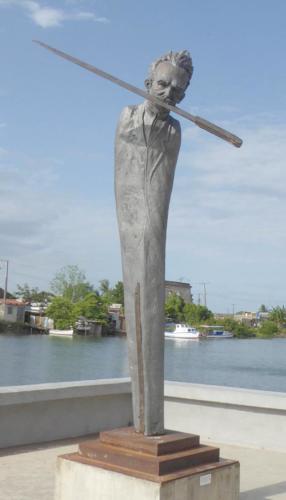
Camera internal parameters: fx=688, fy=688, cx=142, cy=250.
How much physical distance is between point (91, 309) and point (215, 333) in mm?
21475

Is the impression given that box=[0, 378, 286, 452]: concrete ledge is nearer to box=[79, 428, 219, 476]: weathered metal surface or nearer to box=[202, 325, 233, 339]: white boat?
box=[79, 428, 219, 476]: weathered metal surface

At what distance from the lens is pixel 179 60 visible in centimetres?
445

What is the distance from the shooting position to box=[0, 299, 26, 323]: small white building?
68.0 m

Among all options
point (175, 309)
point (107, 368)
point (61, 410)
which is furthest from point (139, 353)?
point (175, 309)

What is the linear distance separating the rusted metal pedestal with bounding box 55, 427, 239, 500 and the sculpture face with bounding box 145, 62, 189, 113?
2.13 metres

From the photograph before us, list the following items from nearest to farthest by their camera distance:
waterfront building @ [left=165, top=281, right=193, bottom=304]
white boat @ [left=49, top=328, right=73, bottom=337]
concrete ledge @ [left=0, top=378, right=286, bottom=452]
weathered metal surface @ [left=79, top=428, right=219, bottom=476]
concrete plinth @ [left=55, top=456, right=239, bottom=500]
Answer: concrete plinth @ [left=55, top=456, right=239, bottom=500]
weathered metal surface @ [left=79, top=428, right=219, bottom=476]
concrete ledge @ [left=0, top=378, right=286, bottom=452]
white boat @ [left=49, top=328, right=73, bottom=337]
waterfront building @ [left=165, top=281, right=193, bottom=304]

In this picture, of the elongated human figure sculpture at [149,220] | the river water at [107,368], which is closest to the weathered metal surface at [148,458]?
the elongated human figure sculpture at [149,220]

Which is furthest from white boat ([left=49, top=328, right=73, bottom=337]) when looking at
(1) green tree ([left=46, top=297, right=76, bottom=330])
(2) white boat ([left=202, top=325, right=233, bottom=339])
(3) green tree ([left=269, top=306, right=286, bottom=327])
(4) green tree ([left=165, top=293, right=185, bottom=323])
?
(3) green tree ([left=269, top=306, right=286, bottom=327])

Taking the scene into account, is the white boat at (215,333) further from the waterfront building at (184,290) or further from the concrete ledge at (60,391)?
the concrete ledge at (60,391)

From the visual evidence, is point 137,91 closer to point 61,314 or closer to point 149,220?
point 149,220

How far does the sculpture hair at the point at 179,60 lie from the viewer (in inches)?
175

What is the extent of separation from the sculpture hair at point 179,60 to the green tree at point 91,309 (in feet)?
215

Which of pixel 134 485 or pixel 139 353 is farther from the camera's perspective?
pixel 139 353

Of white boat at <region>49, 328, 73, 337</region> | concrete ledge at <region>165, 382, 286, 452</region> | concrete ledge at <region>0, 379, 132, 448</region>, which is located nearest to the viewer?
concrete ledge at <region>0, 379, 132, 448</region>
